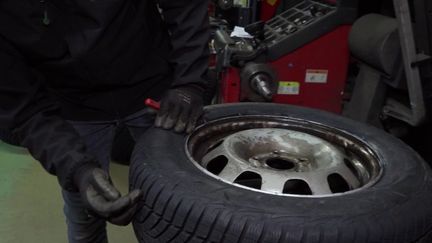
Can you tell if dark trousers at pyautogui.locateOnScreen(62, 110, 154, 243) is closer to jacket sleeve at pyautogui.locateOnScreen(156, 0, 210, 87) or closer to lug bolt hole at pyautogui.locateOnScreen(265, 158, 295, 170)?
jacket sleeve at pyautogui.locateOnScreen(156, 0, 210, 87)

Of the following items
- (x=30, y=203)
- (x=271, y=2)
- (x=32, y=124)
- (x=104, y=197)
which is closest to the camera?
(x=104, y=197)

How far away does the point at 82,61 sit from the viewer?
3.68ft

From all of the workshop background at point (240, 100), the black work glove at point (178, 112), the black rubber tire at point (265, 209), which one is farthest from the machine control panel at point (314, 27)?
the black rubber tire at point (265, 209)

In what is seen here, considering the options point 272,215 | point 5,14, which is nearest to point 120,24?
point 5,14

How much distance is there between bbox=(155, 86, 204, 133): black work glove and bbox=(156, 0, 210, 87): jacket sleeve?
49 mm

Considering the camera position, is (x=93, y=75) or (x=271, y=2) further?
(x=271, y=2)

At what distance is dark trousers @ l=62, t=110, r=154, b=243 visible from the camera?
4.28 feet

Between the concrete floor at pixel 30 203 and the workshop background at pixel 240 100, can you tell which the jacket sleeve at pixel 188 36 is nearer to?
the workshop background at pixel 240 100

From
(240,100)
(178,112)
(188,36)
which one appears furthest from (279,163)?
(240,100)

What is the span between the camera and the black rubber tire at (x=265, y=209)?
77 centimetres

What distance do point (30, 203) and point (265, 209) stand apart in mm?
1512

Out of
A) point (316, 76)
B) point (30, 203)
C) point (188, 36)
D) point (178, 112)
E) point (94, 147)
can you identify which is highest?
point (188, 36)

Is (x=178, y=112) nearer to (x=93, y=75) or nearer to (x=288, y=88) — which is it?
(x=93, y=75)

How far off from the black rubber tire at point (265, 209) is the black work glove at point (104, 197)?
0.12ft
